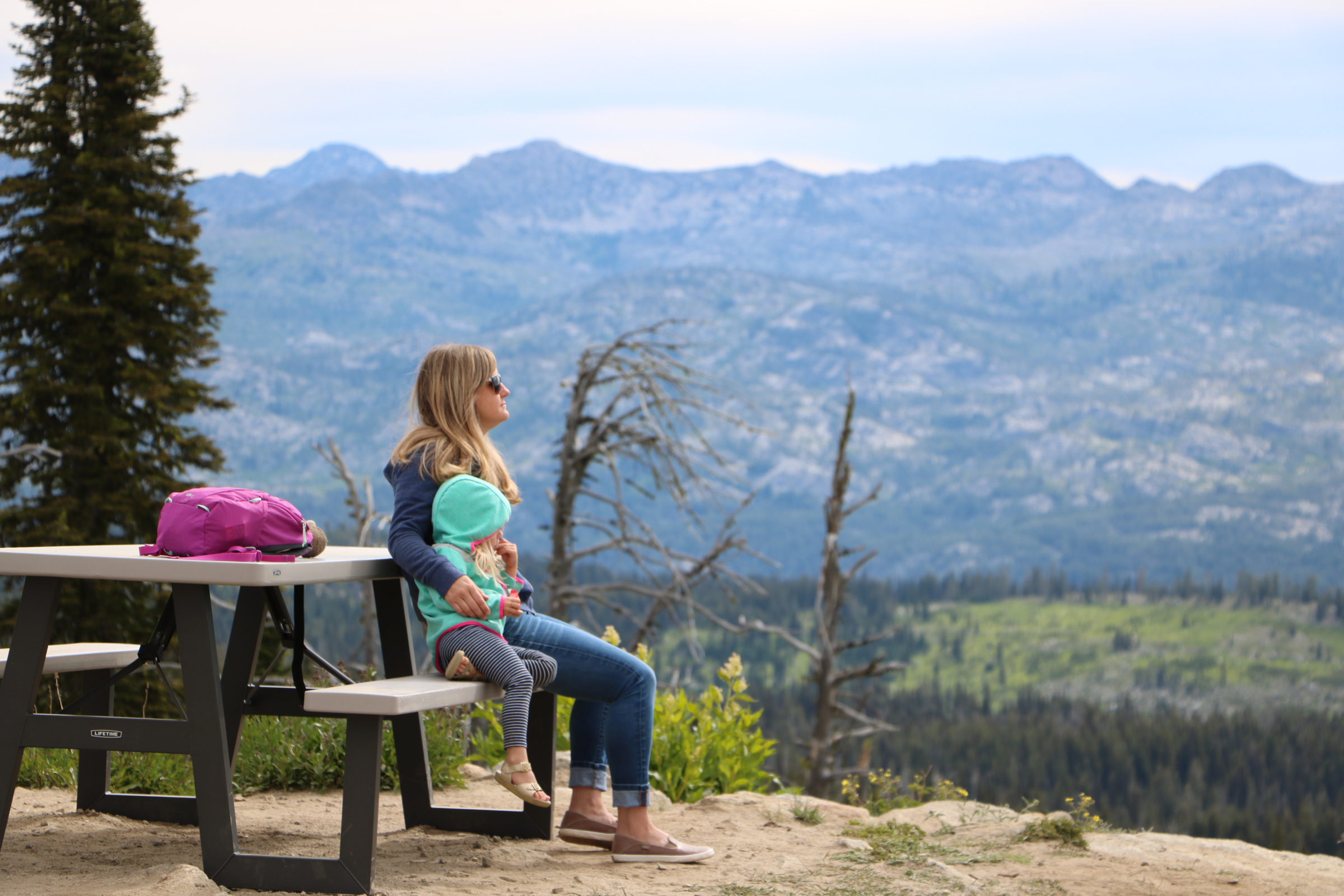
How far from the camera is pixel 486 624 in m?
4.52

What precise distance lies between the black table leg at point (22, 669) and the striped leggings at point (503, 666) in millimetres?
1312

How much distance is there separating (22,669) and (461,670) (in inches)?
58.0

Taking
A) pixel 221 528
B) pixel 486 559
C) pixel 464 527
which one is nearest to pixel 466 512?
pixel 464 527

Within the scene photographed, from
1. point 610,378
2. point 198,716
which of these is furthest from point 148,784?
point 610,378

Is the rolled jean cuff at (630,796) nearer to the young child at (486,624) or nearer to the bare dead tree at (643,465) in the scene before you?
the young child at (486,624)

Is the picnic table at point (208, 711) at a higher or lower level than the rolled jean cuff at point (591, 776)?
higher

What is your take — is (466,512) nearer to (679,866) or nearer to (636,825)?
(636,825)

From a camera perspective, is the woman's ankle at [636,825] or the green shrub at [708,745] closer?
the woman's ankle at [636,825]

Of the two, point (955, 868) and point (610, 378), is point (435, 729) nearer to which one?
point (955, 868)

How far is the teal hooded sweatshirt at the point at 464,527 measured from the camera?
4562mm

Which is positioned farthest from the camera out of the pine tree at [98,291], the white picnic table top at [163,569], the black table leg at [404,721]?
the pine tree at [98,291]

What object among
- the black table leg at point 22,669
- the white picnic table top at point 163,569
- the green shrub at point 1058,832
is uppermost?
the white picnic table top at point 163,569

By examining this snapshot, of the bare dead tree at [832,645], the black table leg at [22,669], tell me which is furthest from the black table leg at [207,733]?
the bare dead tree at [832,645]

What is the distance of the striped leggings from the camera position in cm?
442
